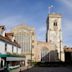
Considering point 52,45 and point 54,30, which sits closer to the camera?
point 52,45

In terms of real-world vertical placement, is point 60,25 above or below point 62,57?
above

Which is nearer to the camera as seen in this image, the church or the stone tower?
the church

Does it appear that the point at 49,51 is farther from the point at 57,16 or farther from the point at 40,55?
the point at 57,16

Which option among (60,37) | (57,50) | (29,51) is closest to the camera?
(29,51)

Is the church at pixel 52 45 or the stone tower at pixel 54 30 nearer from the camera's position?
the church at pixel 52 45

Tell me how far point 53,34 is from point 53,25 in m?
4.38

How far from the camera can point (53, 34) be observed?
4063 inches

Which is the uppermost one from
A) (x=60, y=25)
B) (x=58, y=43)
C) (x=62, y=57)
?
(x=60, y=25)

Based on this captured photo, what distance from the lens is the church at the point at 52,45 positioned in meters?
89.1

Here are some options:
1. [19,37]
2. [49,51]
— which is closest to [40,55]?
[49,51]

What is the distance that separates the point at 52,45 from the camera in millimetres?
90500

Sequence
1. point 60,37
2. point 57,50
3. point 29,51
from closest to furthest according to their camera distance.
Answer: point 29,51 < point 57,50 < point 60,37

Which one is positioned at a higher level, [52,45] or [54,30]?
[54,30]

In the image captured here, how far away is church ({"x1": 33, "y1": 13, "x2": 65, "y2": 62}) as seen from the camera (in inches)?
3506
